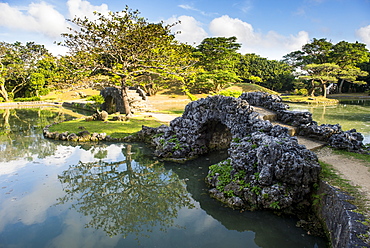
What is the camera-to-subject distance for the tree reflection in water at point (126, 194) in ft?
22.9

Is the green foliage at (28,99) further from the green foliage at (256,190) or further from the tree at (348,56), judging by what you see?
the tree at (348,56)

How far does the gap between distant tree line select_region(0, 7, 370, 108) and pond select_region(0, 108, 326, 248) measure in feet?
35.2

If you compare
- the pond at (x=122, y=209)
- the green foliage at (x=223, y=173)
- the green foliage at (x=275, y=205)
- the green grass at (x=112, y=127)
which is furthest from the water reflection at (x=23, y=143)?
the green foliage at (x=275, y=205)

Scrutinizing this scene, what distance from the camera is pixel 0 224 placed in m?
6.90

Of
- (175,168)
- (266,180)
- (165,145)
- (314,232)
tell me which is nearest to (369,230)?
(314,232)

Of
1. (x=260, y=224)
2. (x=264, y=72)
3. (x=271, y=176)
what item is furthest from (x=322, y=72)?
(x=260, y=224)

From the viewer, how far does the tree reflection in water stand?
22.9 ft

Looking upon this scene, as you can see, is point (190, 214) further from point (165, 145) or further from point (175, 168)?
point (165, 145)

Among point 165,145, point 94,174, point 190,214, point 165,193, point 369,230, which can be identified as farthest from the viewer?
point 165,145

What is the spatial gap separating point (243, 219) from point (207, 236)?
1.25 m

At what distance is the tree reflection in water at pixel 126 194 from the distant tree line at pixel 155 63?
432 inches

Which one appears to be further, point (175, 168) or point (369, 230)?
point (175, 168)

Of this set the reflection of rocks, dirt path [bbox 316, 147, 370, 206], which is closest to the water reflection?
the reflection of rocks

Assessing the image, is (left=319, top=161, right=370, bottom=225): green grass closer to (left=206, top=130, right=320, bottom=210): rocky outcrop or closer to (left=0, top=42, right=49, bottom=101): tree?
(left=206, top=130, right=320, bottom=210): rocky outcrop
